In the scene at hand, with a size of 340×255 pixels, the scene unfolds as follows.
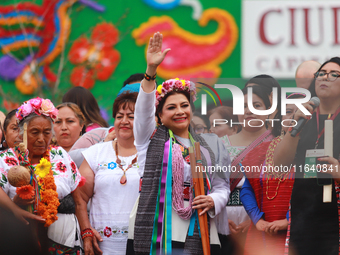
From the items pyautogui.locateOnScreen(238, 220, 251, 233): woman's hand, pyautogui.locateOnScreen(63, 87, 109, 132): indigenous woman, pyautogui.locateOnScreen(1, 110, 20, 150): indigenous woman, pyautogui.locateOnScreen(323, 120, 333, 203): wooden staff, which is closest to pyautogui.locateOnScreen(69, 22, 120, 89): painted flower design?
pyautogui.locateOnScreen(63, 87, 109, 132): indigenous woman

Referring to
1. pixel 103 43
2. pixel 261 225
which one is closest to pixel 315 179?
pixel 261 225

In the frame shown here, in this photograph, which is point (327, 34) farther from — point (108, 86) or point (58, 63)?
point (58, 63)

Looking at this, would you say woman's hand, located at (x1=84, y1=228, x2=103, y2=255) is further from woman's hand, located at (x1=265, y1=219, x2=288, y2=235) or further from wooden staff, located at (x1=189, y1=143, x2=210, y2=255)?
woman's hand, located at (x1=265, y1=219, x2=288, y2=235)

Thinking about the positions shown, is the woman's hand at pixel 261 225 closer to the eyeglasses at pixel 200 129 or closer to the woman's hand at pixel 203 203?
the woman's hand at pixel 203 203

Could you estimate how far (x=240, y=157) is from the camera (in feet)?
11.5

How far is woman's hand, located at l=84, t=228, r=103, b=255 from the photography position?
3.46 m

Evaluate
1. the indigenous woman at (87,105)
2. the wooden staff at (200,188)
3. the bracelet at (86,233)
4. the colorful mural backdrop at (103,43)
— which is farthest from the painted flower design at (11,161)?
the colorful mural backdrop at (103,43)

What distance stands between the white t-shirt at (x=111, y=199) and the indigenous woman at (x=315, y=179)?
44.1 inches

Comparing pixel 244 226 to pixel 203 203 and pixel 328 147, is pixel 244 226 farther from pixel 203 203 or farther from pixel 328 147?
pixel 328 147

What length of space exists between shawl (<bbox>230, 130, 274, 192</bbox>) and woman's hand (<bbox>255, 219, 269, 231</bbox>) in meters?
0.36

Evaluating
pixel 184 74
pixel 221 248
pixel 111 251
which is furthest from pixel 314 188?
pixel 184 74

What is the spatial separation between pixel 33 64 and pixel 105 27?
1509 mm

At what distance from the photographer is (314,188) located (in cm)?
309

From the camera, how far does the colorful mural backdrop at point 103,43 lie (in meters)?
8.63
